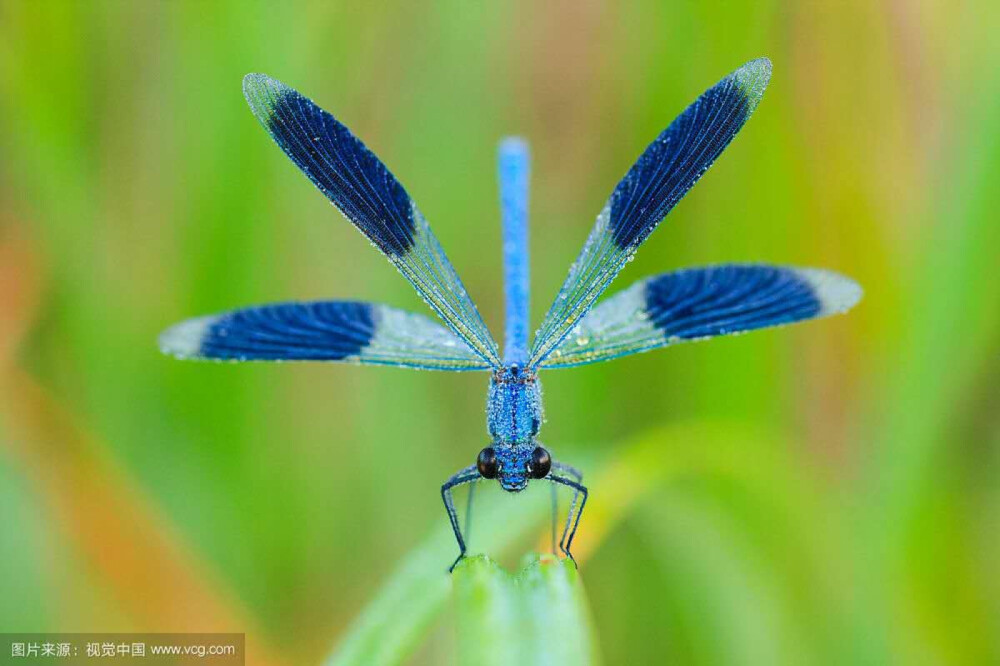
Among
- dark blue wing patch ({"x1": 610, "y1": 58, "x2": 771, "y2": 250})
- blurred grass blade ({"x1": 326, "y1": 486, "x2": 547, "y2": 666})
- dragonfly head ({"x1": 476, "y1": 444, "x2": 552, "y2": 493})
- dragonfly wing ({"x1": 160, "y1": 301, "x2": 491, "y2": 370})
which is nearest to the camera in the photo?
blurred grass blade ({"x1": 326, "y1": 486, "x2": 547, "y2": 666})

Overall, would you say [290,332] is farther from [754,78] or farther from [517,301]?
[754,78]

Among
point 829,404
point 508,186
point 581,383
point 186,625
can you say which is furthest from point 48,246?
point 829,404

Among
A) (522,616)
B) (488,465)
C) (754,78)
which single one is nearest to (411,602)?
(488,465)

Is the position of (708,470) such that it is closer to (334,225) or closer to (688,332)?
(688,332)

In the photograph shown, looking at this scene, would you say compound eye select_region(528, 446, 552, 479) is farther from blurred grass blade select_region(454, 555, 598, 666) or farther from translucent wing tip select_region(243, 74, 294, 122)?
translucent wing tip select_region(243, 74, 294, 122)

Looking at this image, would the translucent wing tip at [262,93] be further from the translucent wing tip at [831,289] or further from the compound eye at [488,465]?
the translucent wing tip at [831,289]

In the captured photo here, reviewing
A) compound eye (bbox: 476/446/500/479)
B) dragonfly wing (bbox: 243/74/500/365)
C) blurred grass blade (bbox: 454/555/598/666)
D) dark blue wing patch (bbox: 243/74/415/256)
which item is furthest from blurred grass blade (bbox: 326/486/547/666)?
dark blue wing patch (bbox: 243/74/415/256)
